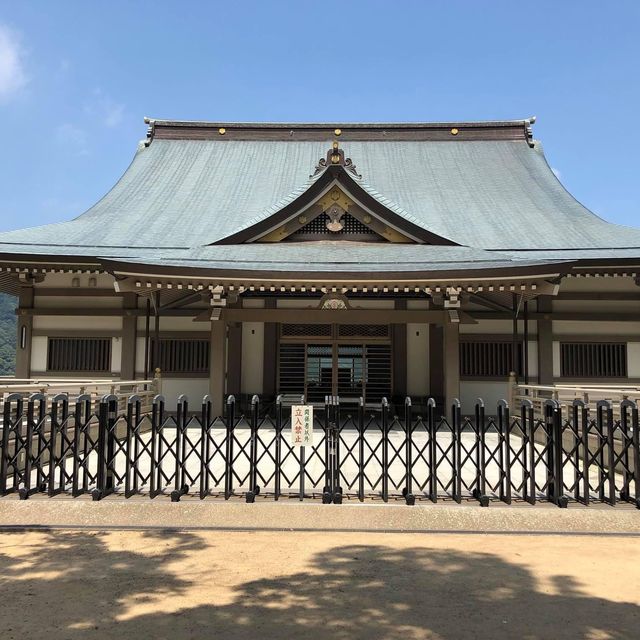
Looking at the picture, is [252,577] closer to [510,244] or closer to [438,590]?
[438,590]

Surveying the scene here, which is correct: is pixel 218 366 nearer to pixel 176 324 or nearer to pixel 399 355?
pixel 176 324

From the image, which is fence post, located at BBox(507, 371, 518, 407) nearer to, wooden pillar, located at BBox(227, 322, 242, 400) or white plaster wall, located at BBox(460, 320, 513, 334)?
white plaster wall, located at BBox(460, 320, 513, 334)

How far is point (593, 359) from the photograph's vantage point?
14.1 m

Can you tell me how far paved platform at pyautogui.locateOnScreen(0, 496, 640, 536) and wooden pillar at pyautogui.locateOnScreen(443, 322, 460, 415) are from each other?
6.71 metres

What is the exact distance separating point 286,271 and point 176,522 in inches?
264

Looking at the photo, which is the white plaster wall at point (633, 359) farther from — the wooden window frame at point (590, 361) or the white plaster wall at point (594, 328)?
the white plaster wall at point (594, 328)

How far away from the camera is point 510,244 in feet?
50.2

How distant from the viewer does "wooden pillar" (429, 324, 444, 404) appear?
47.6 feet

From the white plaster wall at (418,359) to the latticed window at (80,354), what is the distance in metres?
8.52

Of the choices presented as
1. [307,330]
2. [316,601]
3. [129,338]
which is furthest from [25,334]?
[316,601]

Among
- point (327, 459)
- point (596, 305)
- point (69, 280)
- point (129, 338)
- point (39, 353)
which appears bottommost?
point (327, 459)

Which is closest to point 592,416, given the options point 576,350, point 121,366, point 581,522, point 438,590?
point 576,350

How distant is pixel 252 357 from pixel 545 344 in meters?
8.19

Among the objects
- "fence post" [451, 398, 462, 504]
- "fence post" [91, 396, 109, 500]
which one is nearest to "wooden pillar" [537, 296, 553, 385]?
"fence post" [451, 398, 462, 504]
